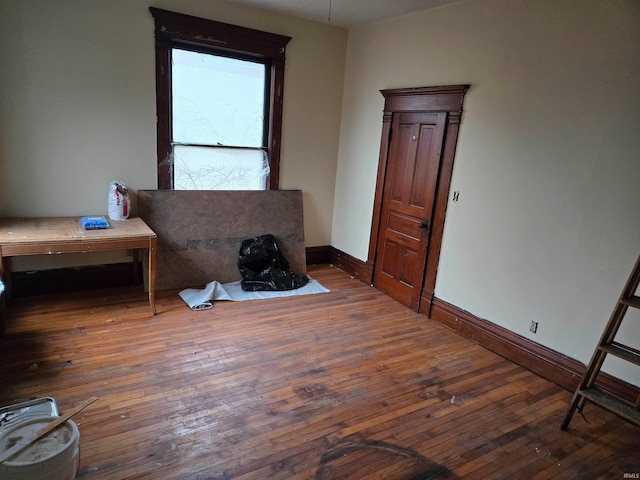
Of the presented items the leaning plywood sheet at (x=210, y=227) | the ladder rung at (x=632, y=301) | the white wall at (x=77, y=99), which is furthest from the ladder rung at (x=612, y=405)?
the white wall at (x=77, y=99)

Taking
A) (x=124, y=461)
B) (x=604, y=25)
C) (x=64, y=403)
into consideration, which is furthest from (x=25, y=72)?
(x=604, y=25)

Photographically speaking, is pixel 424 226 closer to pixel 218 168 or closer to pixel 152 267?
pixel 218 168

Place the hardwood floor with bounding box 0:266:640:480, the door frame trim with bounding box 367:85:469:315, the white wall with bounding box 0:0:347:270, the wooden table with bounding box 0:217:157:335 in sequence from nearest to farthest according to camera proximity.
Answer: the hardwood floor with bounding box 0:266:640:480 → the wooden table with bounding box 0:217:157:335 → the white wall with bounding box 0:0:347:270 → the door frame trim with bounding box 367:85:469:315

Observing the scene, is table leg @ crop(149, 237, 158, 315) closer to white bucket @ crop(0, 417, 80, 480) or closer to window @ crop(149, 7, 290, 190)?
window @ crop(149, 7, 290, 190)

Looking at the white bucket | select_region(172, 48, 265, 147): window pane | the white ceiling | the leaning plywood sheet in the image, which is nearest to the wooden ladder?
the white bucket

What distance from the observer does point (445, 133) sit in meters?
3.67

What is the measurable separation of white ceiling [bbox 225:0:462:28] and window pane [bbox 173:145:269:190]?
1442 mm

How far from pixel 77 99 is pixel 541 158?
3.77 meters

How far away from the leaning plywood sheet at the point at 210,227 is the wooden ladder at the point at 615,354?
3.04m

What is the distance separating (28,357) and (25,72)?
7.37 feet

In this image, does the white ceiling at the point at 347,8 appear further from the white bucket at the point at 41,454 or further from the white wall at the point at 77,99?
the white bucket at the point at 41,454

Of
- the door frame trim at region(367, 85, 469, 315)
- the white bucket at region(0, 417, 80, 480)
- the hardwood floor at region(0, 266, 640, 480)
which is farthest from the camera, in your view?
the door frame trim at region(367, 85, 469, 315)

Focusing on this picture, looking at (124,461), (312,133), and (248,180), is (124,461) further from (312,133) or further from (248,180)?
(312,133)

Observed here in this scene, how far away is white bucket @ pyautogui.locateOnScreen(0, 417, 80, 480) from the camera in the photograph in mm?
1428
